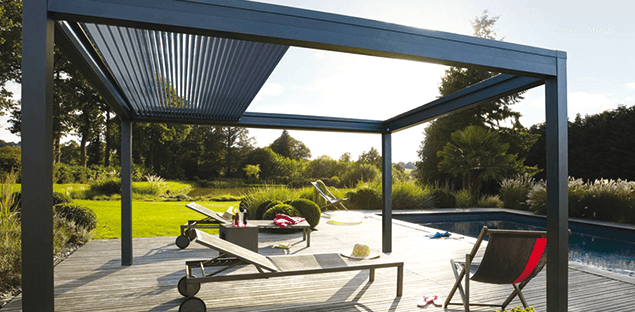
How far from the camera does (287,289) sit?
14.3 ft

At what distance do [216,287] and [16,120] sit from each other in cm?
1370

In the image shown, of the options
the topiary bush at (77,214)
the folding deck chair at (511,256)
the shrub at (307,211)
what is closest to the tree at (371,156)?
the shrub at (307,211)

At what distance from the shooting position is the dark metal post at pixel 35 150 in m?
2.09

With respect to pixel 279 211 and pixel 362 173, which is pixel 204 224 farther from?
pixel 362 173

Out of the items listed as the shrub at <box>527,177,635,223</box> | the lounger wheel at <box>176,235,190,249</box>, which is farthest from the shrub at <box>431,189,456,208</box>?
the lounger wheel at <box>176,235,190,249</box>

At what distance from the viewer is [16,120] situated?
14.0 meters

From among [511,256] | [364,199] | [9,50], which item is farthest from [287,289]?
[9,50]

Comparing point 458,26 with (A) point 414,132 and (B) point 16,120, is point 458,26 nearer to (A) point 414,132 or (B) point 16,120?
(A) point 414,132

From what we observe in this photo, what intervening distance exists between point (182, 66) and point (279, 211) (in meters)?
4.89

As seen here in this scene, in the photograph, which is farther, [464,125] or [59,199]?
[464,125]

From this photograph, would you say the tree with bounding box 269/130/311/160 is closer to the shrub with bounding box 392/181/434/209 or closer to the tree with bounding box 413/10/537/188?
the tree with bounding box 413/10/537/188

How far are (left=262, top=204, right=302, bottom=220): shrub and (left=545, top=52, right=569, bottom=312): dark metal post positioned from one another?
5.74m

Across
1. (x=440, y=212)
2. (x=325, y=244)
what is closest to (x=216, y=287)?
(x=325, y=244)

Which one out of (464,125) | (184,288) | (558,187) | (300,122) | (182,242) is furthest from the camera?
(464,125)
